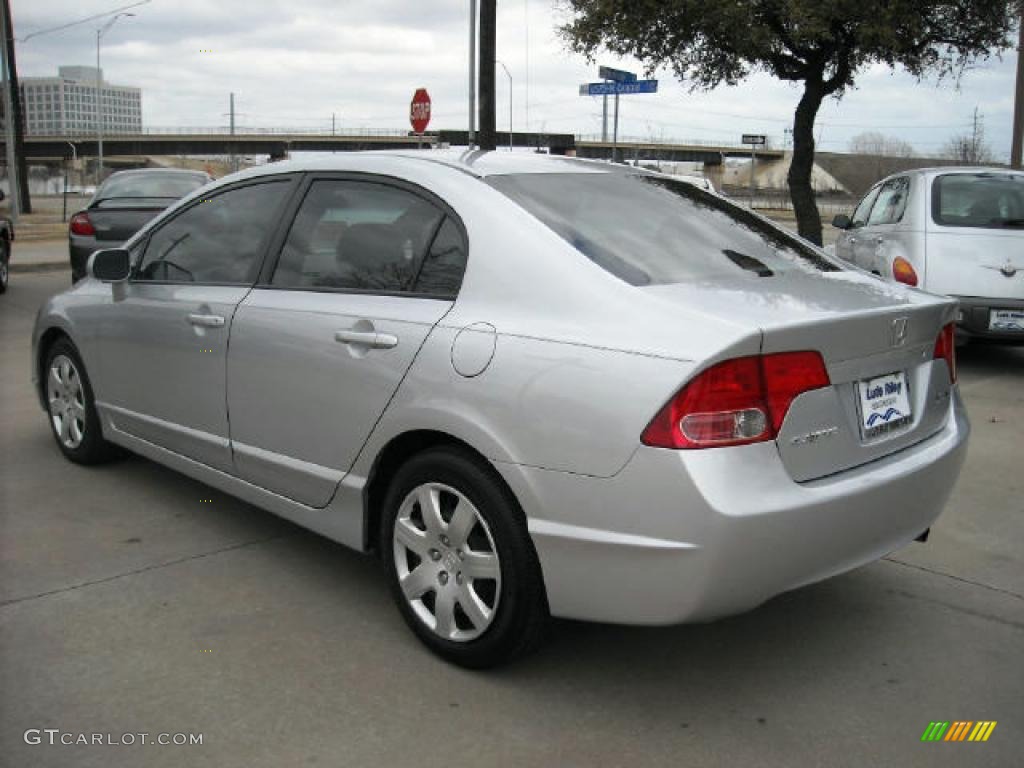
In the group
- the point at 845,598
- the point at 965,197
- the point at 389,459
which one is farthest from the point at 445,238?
the point at 965,197

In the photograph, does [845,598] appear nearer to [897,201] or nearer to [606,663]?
[606,663]

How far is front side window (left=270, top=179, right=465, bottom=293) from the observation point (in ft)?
10.7

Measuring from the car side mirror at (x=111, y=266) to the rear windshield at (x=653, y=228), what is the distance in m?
2.09

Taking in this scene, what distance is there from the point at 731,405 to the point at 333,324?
57.7 inches

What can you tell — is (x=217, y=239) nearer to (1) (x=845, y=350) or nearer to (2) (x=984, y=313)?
(1) (x=845, y=350)

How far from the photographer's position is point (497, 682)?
2.96 metres

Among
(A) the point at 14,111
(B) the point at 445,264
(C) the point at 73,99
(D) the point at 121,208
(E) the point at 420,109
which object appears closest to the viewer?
(B) the point at 445,264

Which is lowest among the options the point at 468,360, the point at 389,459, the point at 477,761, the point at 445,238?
the point at 477,761

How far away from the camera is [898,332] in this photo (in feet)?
9.80

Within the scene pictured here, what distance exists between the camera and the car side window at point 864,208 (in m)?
9.62

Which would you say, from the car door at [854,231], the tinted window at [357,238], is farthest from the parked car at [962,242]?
the tinted window at [357,238]

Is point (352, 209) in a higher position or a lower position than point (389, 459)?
higher

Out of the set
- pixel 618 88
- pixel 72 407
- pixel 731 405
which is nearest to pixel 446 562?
pixel 731 405

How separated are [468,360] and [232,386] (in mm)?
1291
